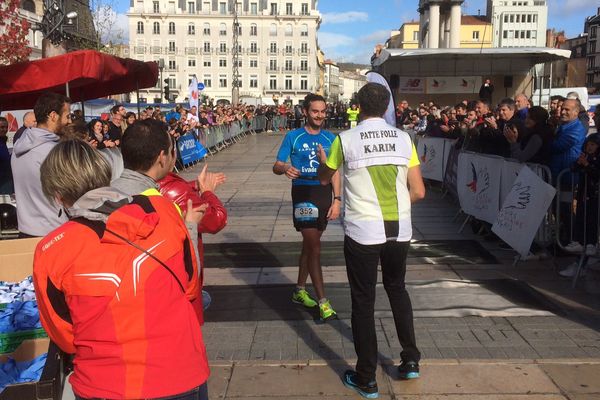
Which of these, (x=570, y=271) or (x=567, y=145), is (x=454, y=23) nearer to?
(x=567, y=145)

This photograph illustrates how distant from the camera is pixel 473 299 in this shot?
5625 mm

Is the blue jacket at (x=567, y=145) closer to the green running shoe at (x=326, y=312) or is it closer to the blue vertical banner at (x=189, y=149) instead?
the green running shoe at (x=326, y=312)

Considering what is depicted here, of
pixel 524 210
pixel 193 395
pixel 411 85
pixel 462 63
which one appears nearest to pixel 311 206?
pixel 524 210

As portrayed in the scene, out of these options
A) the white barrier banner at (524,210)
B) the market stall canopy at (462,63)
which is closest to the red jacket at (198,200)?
the white barrier banner at (524,210)

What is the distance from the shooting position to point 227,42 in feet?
374

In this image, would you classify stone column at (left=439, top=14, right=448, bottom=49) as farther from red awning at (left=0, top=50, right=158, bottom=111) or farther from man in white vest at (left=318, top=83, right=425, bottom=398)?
man in white vest at (left=318, top=83, right=425, bottom=398)

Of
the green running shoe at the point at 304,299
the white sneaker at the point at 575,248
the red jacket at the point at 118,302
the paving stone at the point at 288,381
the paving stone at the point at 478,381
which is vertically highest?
the red jacket at the point at 118,302

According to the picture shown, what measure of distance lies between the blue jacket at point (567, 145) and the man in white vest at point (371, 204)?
4.02 metres

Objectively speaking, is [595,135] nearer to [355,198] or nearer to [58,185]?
[355,198]

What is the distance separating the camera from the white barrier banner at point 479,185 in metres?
7.94

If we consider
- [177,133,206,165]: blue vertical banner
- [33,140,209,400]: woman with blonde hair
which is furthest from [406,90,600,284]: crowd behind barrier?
[177,133,206,165]: blue vertical banner

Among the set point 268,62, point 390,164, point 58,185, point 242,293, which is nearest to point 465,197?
point 242,293

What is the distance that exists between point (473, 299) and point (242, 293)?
2.18m

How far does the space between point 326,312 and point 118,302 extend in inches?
132
